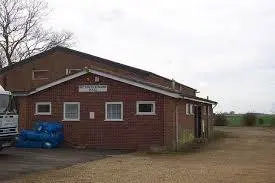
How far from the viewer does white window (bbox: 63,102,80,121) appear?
95.2ft

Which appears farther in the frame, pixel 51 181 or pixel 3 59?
pixel 3 59

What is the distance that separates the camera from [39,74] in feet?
147

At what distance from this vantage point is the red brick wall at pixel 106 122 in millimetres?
27547

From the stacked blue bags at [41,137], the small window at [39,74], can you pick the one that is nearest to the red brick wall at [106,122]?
the stacked blue bags at [41,137]

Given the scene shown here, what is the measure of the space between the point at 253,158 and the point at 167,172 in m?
7.14

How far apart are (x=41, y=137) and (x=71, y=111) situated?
237 cm

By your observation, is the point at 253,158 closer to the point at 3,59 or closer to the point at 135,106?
the point at 135,106

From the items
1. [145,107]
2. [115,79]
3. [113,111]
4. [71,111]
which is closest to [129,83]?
[115,79]

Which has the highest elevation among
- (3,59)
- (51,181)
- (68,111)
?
(3,59)

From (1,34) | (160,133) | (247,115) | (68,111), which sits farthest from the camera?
(247,115)

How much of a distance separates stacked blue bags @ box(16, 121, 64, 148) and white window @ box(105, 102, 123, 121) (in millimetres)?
2576

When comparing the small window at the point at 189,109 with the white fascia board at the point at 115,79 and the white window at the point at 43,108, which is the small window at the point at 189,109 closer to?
the white fascia board at the point at 115,79

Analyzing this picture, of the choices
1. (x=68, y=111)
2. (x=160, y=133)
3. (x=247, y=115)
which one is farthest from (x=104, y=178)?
(x=247, y=115)

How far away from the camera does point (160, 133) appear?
27.3 m
